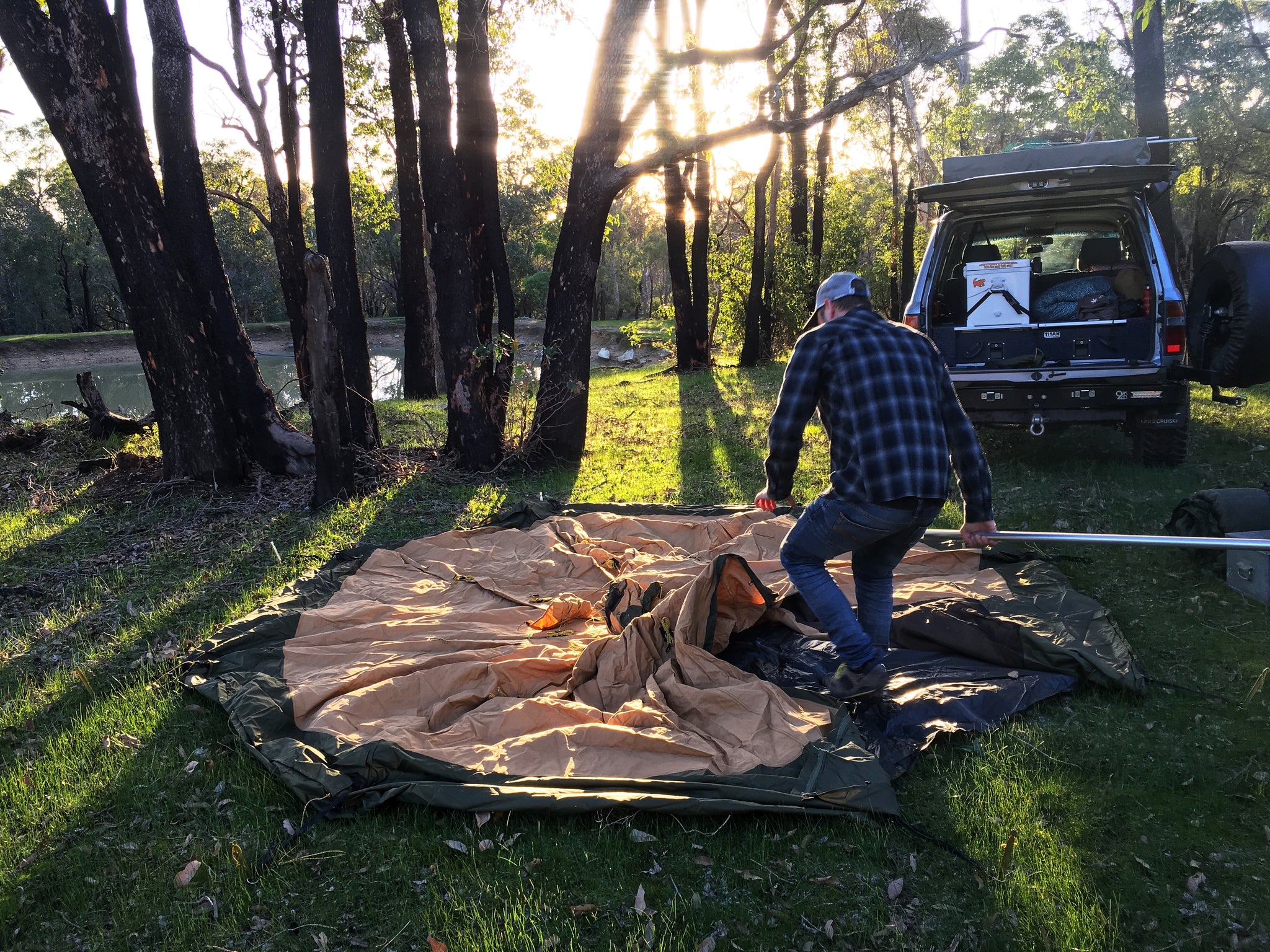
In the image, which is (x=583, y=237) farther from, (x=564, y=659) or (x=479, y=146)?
(x=564, y=659)

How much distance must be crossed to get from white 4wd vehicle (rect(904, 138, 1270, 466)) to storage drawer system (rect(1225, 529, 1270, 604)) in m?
2.29

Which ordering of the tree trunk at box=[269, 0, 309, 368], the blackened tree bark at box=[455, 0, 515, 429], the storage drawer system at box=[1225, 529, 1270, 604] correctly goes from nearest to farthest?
1. the storage drawer system at box=[1225, 529, 1270, 604]
2. the blackened tree bark at box=[455, 0, 515, 429]
3. the tree trunk at box=[269, 0, 309, 368]

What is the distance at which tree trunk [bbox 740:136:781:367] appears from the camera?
16.4 m

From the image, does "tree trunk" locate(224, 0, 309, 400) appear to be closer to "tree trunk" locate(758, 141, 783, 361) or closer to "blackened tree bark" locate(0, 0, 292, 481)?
"blackened tree bark" locate(0, 0, 292, 481)

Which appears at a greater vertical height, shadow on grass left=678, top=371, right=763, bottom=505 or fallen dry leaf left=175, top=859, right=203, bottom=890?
shadow on grass left=678, top=371, right=763, bottom=505

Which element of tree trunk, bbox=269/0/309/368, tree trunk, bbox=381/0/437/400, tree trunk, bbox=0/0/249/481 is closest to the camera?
tree trunk, bbox=0/0/249/481

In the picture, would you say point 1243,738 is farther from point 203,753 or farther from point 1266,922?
point 203,753

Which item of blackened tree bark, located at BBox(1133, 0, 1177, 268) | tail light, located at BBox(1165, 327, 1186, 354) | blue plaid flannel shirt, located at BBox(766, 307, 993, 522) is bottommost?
blue plaid flannel shirt, located at BBox(766, 307, 993, 522)

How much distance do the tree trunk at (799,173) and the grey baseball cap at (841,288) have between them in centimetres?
1409

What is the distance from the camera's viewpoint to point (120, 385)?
2652cm

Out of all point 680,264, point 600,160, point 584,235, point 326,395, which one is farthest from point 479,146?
point 680,264

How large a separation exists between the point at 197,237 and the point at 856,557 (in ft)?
24.8

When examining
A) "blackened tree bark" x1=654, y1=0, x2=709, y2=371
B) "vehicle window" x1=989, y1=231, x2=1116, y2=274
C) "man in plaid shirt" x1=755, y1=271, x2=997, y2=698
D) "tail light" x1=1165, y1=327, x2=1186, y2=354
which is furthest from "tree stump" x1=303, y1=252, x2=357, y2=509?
"blackened tree bark" x1=654, y1=0, x2=709, y2=371

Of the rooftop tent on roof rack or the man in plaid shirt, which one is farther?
the rooftop tent on roof rack
